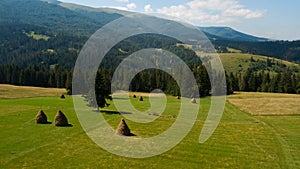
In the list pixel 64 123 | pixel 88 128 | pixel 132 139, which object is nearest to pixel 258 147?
pixel 132 139

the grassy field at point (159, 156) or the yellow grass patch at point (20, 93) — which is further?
the yellow grass patch at point (20, 93)

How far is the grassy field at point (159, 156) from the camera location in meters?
28.0

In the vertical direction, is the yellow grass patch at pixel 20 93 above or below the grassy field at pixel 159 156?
below

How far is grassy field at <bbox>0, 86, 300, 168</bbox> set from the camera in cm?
2800

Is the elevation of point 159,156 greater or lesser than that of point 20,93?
greater

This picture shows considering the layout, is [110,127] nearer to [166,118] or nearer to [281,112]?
[166,118]

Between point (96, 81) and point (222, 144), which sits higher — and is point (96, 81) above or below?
above

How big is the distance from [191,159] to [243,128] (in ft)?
69.9

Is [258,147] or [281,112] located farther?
[281,112]

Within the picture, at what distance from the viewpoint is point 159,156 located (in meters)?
30.6

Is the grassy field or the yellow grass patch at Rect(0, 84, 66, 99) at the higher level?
the grassy field

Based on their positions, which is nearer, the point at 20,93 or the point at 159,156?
the point at 159,156

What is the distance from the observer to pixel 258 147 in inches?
1404

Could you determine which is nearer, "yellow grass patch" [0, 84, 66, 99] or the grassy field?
the grassy field
